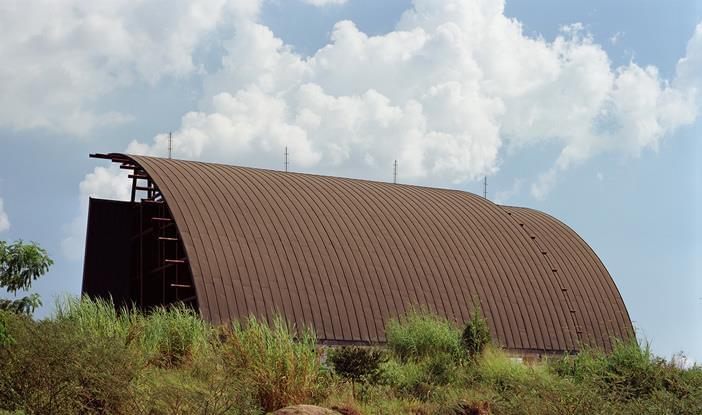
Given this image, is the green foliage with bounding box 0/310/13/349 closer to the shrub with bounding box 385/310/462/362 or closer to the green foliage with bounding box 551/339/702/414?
the green foliage with bounding box 551/339/702/414

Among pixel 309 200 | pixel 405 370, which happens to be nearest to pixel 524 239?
pixel 309 200

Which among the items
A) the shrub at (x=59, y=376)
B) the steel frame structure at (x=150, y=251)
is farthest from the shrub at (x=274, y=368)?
the steel frame structure at (x=150, y=251)

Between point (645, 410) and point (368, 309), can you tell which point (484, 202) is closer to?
point (368, 309)

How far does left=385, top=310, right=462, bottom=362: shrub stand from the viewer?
3138 centimetres

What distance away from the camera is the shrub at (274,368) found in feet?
68.7

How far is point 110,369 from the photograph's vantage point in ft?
64.3

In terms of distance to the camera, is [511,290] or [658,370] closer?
[658,370]

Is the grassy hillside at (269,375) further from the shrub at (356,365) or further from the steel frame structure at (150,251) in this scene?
the steel frame structure at (150,251)

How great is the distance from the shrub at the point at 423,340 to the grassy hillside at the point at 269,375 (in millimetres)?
53

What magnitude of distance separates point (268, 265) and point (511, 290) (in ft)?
33.4

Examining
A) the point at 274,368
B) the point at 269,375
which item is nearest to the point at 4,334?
the point at 269,375

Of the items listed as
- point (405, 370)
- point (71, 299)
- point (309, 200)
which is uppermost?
point (309, 200)

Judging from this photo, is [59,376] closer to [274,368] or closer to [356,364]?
[274,368]

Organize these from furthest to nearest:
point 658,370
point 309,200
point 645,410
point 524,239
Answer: point 524,239 < point 309,200 < point 658,370 < point 645,410
